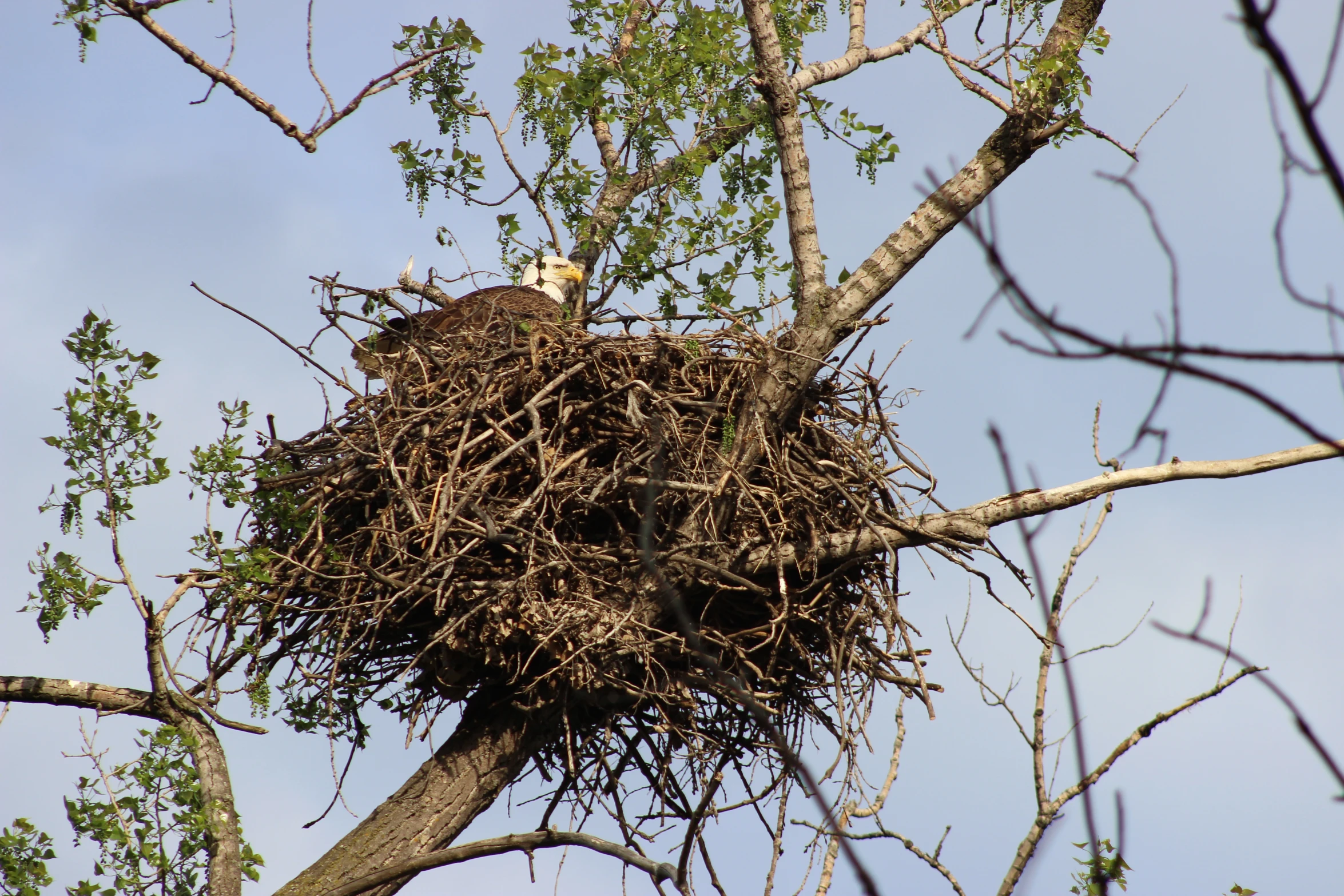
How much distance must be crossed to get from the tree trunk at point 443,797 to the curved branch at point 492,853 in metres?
0.09

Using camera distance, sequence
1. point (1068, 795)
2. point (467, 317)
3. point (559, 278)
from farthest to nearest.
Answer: point (559, 278) → point (467, 317) → point (1068, 795)

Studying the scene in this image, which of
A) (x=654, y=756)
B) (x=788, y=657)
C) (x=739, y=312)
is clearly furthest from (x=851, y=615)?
(x=739, y=312)

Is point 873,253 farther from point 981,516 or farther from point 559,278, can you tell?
point 559,278

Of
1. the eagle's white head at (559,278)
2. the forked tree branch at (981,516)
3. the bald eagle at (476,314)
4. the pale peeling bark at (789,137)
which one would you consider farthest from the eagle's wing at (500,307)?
the forked tree branch at (981,516)

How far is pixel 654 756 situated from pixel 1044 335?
3512 mm

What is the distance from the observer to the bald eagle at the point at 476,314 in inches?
194

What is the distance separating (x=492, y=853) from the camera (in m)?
3.88

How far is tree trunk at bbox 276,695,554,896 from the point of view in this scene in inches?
158

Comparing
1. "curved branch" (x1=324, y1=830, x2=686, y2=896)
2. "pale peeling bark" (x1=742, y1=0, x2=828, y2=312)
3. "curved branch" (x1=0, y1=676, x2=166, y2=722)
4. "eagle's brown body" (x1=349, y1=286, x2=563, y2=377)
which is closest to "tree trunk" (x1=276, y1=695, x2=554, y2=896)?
"curved branch" (x1=324, y1=830, x2=686, y2=896)

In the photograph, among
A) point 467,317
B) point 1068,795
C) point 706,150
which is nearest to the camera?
point 1068,795

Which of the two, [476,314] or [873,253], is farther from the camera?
[476,314]

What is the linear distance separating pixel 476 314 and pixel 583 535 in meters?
1.38

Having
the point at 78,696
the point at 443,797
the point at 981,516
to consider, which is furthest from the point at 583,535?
the point at 78,696

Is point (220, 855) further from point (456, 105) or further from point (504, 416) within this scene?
point (456, 105)
